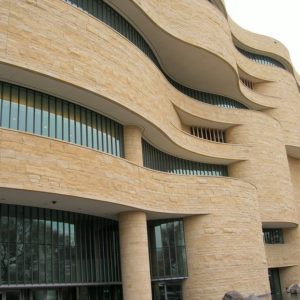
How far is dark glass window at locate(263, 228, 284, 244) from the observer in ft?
110

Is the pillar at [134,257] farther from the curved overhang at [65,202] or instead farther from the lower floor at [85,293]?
the lower floor at [85,293]

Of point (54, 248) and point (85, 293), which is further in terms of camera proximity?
point (85, 293)

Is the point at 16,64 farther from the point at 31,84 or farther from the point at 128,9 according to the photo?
the point at 128,9

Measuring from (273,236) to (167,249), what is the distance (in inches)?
633

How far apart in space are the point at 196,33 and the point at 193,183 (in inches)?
379

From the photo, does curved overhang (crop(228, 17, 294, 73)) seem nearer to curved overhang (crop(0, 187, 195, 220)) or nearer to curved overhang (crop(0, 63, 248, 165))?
curved overhang (crop(0, 63, 248, 165))

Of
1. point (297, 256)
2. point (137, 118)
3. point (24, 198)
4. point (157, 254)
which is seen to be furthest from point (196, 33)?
point (297, 256)

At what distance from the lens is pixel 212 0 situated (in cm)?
3102

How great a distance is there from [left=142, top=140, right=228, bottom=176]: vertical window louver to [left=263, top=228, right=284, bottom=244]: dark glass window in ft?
23.7

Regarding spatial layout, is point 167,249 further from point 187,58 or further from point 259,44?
point 259,44

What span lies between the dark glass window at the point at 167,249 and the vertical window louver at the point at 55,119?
198 inches

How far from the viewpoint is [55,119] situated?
52.2 feet

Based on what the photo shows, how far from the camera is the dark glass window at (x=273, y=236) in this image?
110 feet

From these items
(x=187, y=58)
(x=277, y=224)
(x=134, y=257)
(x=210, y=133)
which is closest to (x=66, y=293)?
(x=134, y=257)
